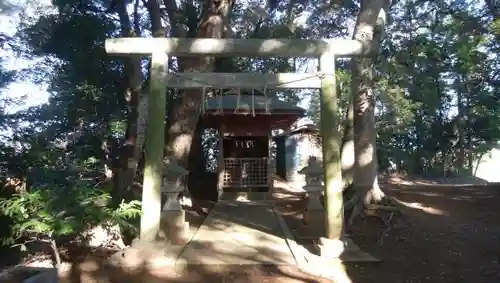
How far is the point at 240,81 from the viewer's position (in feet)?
21.0

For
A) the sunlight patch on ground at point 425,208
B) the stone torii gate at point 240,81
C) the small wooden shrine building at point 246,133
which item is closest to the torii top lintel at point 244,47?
the stone torii gate at point 240,81

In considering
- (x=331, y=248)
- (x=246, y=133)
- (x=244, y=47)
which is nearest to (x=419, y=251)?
(x=331, y=248)

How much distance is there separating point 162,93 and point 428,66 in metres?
16.2

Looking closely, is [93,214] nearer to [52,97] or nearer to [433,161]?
[52,97]

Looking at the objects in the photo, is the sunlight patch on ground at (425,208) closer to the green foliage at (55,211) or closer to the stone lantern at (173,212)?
the stone lantern at (173,212)

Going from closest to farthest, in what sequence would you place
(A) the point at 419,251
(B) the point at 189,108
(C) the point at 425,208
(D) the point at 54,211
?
(D) the point at 54,211 < (A) the point at 419,251 < (C) the point at 425,208 < (B) the point at 189,108

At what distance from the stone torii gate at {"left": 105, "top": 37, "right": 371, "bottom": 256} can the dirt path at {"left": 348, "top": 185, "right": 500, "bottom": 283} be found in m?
1.01

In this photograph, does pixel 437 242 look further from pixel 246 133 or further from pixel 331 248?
pixel 246 133

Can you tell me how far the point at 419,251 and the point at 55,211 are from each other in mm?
5572

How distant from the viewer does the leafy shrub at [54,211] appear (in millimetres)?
4133

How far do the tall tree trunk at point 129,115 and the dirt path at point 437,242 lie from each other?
16.2 ft

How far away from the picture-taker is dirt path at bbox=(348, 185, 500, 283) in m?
5.62

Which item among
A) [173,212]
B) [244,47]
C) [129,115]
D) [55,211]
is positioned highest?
[244,47]

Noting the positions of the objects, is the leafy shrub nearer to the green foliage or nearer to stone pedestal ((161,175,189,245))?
the green foliage
